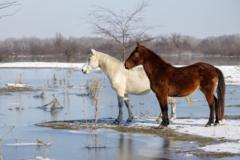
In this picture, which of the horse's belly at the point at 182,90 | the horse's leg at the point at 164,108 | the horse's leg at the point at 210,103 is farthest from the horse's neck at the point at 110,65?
the horse's leg at the point at 210,103

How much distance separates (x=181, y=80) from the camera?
39.8 feet

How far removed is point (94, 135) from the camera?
11383mm

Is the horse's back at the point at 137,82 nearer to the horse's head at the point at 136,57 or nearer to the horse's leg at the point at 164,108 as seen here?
the horse's head at the point at 136,57

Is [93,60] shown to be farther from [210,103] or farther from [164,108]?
[210,103]

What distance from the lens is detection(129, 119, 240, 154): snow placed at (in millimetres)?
9634

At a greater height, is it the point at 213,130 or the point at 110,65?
the point at 110,65

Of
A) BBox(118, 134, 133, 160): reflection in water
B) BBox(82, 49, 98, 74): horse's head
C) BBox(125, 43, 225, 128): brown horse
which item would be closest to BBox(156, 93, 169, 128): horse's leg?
BBox(125, 43, 225, 128): brown horse

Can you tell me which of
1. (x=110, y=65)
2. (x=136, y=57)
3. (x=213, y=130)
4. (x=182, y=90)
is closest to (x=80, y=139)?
(x=136, y=57)

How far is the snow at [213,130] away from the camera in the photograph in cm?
963

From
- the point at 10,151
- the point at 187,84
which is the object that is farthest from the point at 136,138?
the point at 10,151

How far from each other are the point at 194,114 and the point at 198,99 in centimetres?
555

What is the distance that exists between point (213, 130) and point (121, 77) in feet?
9.68

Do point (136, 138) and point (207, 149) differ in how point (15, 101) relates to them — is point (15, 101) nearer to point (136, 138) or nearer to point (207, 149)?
point (136, 138)

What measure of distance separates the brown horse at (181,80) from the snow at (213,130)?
321mm
